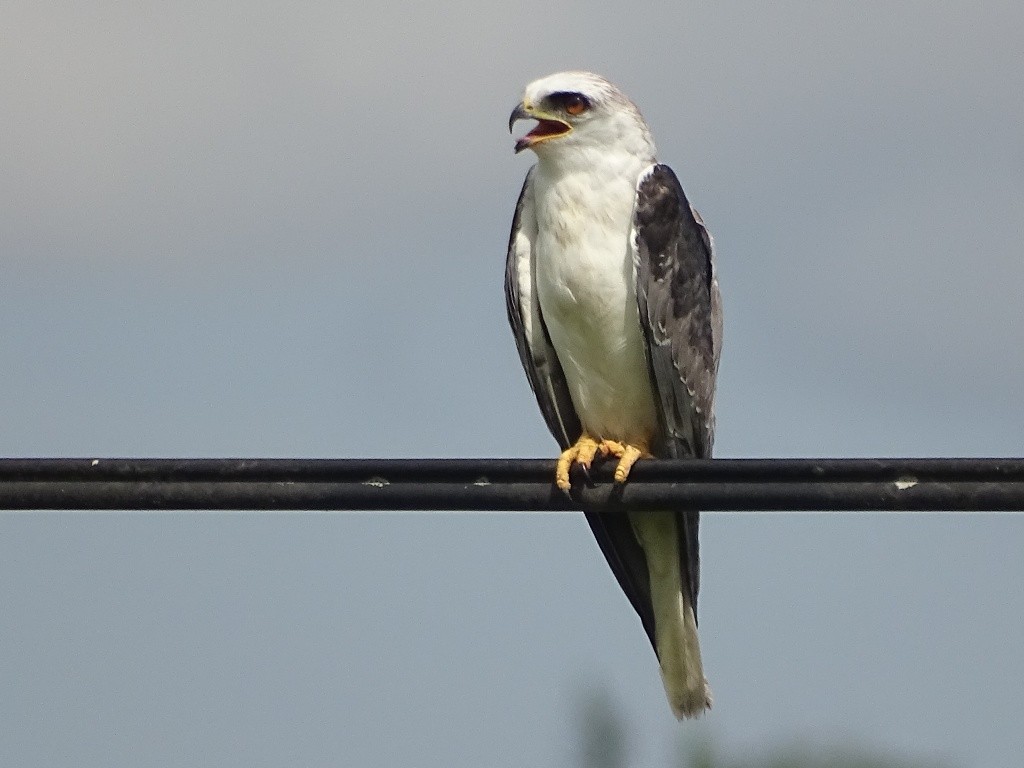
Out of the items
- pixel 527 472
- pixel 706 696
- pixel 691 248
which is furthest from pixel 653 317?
pixel 527 472

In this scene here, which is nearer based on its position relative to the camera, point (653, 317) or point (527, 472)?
point (527, 472)

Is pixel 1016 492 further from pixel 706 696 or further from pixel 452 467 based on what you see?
pixel 706 696

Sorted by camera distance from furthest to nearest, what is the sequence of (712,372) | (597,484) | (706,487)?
(712,372) < (597,484) < (706,487)

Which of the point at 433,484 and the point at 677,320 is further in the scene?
the point at 677,320

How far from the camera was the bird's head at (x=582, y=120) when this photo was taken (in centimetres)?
852

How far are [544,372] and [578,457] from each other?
108cm

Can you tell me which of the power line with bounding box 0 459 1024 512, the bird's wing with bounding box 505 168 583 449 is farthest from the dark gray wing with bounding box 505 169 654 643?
the power line with bounding box 0 459 1024 512

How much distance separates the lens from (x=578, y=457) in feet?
25.5

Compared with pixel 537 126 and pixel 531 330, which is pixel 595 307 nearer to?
pixel 531 330

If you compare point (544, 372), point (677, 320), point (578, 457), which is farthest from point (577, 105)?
point (578, 457)

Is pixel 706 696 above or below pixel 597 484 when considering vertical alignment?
below

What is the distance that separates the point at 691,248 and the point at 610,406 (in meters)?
0.91

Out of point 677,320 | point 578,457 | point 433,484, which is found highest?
point 677,320

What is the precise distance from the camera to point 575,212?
834cm
